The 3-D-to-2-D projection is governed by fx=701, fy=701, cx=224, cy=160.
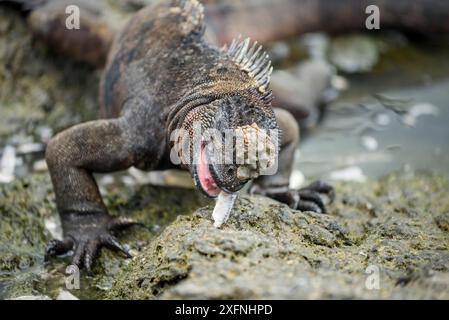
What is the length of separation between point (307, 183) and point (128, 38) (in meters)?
2.14

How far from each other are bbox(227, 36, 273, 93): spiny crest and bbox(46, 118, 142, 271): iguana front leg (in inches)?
44.3

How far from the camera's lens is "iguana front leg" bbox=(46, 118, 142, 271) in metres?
5.53

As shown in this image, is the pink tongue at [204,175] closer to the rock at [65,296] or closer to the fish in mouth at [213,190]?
the fish in mouth at [213,190]

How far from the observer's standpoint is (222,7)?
27.7 ft

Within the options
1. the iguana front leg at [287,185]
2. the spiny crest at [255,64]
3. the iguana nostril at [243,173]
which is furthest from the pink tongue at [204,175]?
the iguana front leg at [287,185]

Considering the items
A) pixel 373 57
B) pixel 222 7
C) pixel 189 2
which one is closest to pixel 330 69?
pixel 373 57

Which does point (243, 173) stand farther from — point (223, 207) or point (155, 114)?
point (155, 114)

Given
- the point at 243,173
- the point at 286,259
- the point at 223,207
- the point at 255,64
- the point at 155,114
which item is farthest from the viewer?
the point at 155,114

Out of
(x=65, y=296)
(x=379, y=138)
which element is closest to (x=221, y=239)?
(x=65, y=296)

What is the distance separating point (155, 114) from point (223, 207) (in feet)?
4.85

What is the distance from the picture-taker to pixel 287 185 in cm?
598

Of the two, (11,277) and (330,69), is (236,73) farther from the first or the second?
(330,69)

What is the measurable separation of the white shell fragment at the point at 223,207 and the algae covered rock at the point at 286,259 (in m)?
0.08
